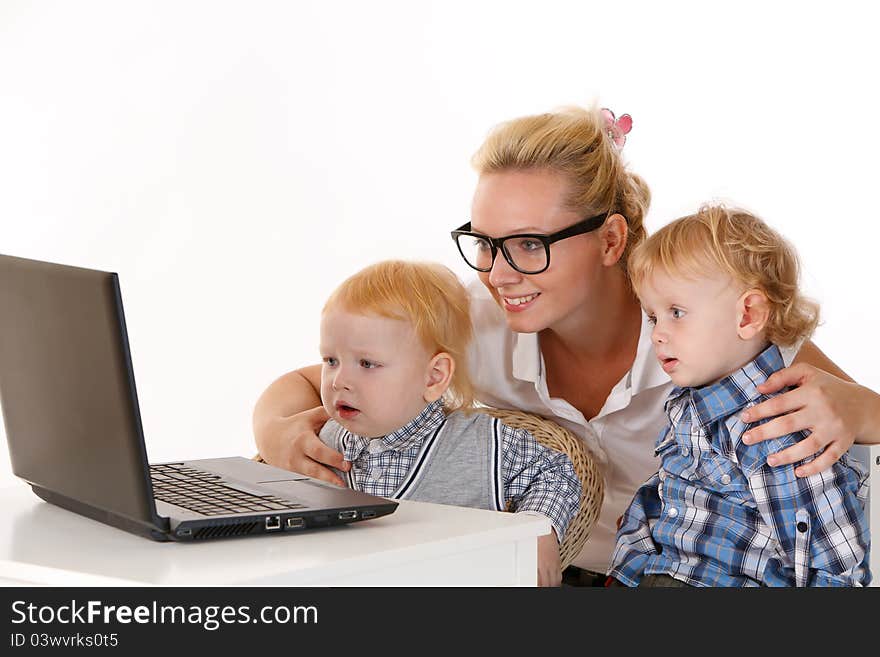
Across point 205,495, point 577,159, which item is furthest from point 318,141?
point 205,495

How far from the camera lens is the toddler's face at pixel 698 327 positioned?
66.5 inches

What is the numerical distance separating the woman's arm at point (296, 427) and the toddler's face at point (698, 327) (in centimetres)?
53

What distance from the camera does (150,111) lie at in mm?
4207

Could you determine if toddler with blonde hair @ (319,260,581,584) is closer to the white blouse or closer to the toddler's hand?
the toddler's hand

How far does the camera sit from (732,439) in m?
1.70

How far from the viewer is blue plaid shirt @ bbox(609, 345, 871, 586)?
1.64 m

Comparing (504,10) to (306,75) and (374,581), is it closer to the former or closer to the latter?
(306,75)

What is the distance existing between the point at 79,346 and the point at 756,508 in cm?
103

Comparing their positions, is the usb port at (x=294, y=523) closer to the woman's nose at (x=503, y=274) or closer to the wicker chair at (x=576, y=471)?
the wicker chair at (x=576, y=471)

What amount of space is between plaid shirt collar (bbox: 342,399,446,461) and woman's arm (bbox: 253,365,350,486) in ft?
0.15

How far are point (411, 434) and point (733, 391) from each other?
49cm

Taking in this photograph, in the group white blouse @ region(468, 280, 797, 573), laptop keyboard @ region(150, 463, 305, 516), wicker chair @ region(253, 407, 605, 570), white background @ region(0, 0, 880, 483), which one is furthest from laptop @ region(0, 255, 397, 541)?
white background @ region(0, 0, 880, 483)

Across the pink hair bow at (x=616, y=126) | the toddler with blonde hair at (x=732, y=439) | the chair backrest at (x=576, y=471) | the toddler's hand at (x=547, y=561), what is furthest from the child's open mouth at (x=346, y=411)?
the pink hair bow at (x=616, y=126)
